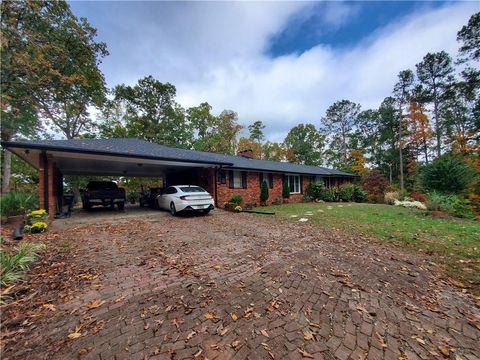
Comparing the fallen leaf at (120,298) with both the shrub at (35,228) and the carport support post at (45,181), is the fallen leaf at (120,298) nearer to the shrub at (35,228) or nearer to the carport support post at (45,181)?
the shrub at (35,228)

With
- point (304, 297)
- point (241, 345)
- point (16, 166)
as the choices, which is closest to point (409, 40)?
point (304, 297)

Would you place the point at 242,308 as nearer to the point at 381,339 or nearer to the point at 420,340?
the point at 381,339

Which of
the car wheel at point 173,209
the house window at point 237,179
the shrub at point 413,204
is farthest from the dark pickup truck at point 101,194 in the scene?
the shrub at point 413,204

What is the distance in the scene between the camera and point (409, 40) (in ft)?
25.8

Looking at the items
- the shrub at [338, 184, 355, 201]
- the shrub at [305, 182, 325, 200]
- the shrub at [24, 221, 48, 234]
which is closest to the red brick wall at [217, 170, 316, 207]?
the shrub at [305, 182, 325, 200]

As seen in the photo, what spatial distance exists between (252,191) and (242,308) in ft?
39.4

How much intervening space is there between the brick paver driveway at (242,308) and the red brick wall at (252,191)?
8.14 m

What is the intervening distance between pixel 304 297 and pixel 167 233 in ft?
15.0

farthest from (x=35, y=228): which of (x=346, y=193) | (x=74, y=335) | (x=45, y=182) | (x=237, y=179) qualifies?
(x=346, y=193)

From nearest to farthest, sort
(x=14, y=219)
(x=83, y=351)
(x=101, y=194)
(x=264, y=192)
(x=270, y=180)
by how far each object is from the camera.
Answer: (x=83, y=351), (x=14, y=219), (x=101, y=194), (x=264, y=192), (x=270, y=180)

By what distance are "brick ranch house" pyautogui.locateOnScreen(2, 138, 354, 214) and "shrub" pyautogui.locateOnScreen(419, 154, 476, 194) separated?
8.14 metres

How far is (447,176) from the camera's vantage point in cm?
1184

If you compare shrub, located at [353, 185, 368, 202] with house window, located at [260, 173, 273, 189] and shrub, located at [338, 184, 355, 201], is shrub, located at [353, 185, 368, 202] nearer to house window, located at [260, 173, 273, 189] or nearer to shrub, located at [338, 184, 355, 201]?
shrub, located at [338, 184, 355, 201]

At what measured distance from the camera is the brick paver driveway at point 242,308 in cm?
194
